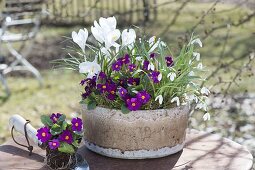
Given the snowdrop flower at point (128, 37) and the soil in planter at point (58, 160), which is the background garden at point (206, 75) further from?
the soil in planter at point (58, 160)

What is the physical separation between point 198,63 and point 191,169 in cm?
44

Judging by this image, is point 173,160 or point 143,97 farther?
point 173,160

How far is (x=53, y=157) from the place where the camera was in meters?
2.12

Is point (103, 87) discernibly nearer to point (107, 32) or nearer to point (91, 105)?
point (91, 105)

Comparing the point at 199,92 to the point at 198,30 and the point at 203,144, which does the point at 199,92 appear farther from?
the point at 198,30

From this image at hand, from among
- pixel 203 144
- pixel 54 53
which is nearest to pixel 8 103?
pixel 54 53

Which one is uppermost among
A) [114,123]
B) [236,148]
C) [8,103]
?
[114,123]

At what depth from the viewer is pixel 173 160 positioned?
2.25 m

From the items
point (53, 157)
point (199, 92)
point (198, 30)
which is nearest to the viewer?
point (53, 157)

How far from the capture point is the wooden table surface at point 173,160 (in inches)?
86.4

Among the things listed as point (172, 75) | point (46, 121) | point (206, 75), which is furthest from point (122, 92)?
point (206, 75)

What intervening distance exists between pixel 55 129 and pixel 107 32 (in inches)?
15.6

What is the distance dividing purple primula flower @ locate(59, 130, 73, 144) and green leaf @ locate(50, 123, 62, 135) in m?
0.02

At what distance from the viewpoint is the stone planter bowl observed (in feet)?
7.10
